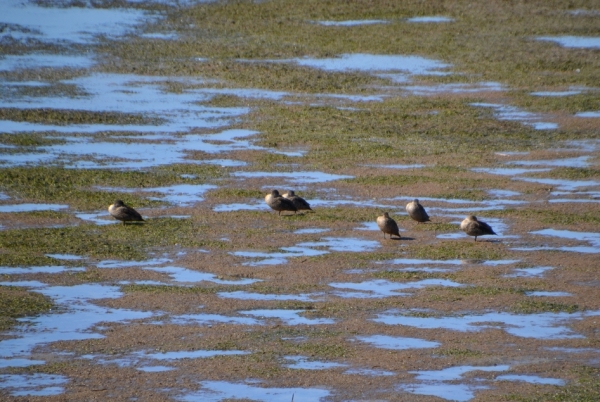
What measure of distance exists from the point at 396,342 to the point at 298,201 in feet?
14.9

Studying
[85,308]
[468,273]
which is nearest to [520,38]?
[468,273]

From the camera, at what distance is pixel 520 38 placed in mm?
26531

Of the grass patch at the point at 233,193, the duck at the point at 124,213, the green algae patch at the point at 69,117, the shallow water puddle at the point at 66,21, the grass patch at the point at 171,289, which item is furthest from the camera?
the shallow water puddle at the point at 66,21

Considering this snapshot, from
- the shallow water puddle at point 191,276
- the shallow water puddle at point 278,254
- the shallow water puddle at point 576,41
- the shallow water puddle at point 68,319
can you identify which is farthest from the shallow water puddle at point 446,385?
the shallow water puddle at point 576,41

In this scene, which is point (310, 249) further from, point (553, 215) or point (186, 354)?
point (186, 354)

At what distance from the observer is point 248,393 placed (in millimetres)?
8570

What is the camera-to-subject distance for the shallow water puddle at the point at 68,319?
378 inches

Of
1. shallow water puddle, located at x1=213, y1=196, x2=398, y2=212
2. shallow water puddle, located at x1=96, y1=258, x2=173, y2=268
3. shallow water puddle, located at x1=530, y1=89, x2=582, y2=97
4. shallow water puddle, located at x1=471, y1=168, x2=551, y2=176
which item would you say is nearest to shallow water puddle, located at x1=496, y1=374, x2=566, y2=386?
shallow water puddle, located at x1=96, y1=258, x2=173, y2=268

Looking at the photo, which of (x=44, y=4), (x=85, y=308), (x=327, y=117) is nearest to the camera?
(x=85, y=308)

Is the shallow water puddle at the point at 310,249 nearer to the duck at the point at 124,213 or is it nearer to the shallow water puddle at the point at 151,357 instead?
the duck at the point at 124,213

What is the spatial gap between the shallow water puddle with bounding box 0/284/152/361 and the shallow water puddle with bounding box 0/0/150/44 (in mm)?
15544

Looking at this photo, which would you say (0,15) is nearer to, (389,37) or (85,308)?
(389,37)

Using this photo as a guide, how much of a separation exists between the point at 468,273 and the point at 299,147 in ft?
20.9

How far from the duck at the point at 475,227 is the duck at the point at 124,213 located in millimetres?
3871
